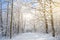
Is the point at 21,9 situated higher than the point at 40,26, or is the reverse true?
the point at 21,9

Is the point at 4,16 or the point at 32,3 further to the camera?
the point at 4,16

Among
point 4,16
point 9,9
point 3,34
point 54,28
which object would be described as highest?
point 9,9

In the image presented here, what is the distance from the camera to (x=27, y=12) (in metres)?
5.45

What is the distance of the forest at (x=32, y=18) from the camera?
15.1ft

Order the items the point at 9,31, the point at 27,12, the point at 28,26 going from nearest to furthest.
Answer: the point at 9,31, the point at 27,12, the point at 28,26

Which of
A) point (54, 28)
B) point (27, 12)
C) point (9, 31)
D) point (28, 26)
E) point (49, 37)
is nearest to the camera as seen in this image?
point (49, 37)

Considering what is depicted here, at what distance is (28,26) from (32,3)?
1.45 m

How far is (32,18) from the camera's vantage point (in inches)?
216

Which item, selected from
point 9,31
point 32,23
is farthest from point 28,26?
point 9,31

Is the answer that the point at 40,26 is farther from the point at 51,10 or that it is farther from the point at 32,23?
the point at 51,10

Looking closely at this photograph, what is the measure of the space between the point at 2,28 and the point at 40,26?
6.05ft

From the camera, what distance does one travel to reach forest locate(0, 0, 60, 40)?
4607 mm

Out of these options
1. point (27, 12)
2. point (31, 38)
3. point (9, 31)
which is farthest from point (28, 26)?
point (31, 38)

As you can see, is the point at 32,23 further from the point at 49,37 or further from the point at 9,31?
the point at 49,37
